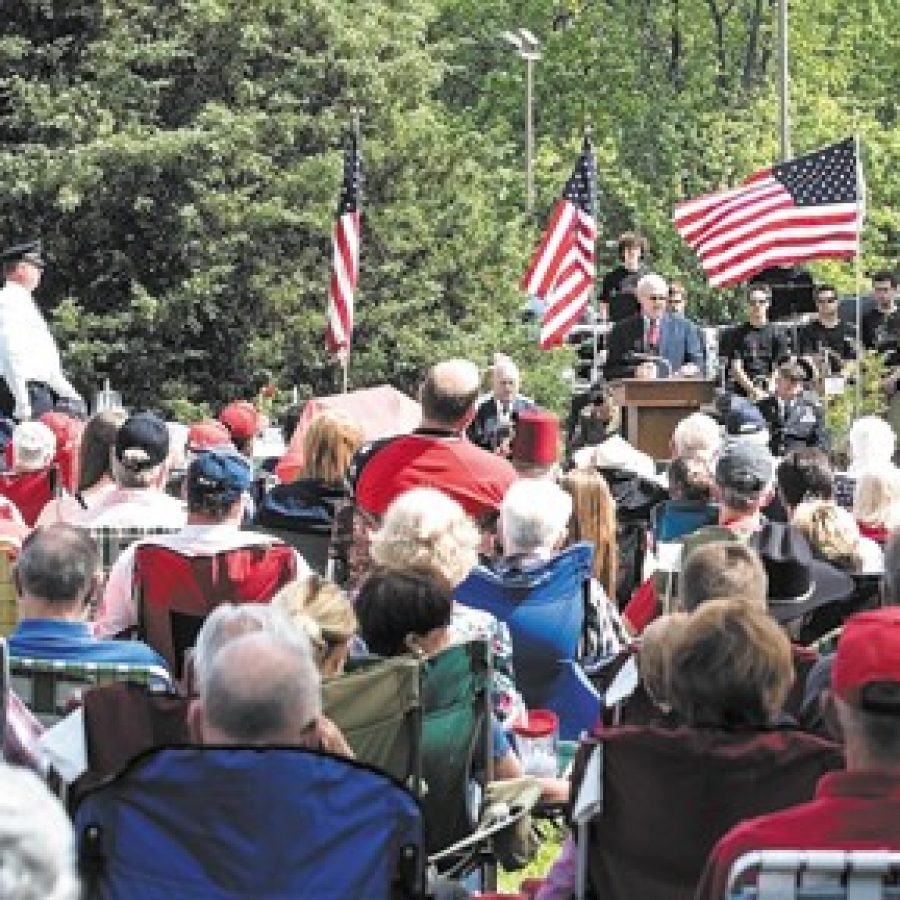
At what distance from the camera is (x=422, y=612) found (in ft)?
24.5

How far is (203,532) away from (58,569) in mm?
1769

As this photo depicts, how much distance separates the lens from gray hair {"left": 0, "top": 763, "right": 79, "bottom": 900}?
3.23 metres

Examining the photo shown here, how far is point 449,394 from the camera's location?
1102 centimetres

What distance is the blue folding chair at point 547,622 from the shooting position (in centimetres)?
951

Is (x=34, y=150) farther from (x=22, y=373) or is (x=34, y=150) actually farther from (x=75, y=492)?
(x=75, y=492)

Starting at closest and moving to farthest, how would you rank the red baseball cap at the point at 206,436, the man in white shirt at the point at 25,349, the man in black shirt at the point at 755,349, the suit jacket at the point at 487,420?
the red baseball cap at the point at 206,436, the man in white shirt at the point at 25,349, the suit jacket at the point at 487,420, the man in black shirt at the point at 755,349

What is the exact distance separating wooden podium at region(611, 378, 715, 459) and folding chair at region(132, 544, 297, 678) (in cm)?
1532

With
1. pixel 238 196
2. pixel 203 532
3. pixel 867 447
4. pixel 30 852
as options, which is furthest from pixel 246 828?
pixel 238 196

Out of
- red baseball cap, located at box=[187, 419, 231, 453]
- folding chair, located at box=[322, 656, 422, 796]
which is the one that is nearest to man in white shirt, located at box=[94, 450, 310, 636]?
folding chair, located at box=[322, 656, 422, 796]

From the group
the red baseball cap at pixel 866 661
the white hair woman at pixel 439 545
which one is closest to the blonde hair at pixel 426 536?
the white hair woman at pixel 439 545

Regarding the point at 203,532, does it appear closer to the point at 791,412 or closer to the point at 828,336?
the point at 791,412

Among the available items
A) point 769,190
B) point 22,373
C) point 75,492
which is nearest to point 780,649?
point 75,492

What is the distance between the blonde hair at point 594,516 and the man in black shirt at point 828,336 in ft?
53.2

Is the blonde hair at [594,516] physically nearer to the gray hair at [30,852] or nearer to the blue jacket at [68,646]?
the blue jacket at [68,646]
